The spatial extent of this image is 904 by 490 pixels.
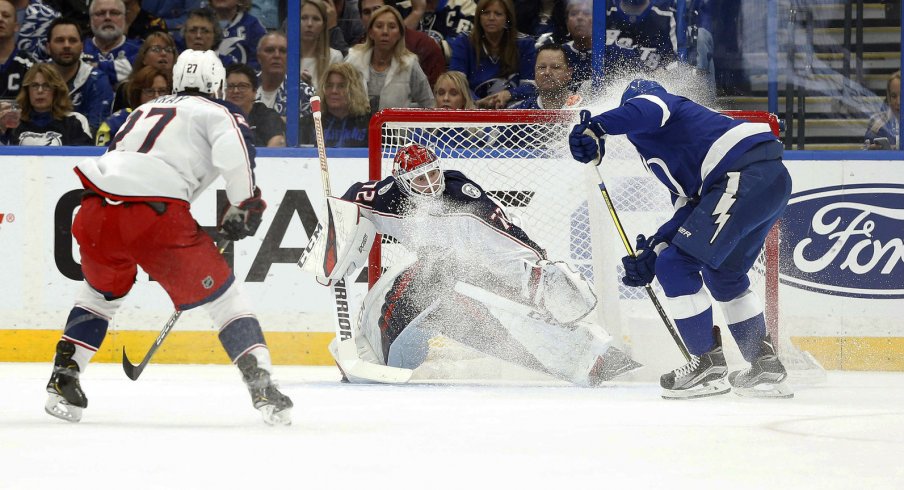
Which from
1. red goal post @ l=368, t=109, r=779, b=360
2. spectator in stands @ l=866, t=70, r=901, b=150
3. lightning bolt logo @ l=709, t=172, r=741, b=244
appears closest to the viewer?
lightning bolt logo @ l=709, t=172, r=741, b=244

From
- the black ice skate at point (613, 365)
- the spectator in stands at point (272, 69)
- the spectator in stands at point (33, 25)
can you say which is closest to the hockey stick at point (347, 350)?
the black ice skate at point (613, 365)

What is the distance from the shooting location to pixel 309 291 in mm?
5324

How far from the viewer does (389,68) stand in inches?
227

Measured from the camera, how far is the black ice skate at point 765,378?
402cm

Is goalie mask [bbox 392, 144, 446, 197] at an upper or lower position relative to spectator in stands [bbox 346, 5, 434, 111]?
lower

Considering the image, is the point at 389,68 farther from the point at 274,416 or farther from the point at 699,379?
the point at 274,416

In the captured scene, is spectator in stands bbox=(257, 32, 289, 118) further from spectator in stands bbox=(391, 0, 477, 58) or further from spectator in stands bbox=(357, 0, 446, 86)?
spectator in stands bbox=(391, 0, 477, 58)

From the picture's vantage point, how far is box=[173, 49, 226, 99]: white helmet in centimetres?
340

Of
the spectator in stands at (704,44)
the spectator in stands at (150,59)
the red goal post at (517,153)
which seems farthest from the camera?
the spectator in stands at (150,59)

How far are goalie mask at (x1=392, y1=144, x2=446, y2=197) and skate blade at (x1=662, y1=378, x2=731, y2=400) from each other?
3.62 feet

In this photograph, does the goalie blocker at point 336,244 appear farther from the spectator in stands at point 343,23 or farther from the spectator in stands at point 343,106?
the spectator in stands at point 343,23

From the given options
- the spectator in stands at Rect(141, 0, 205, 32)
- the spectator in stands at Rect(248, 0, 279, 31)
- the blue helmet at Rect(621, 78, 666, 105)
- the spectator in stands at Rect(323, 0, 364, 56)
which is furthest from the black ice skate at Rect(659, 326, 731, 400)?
the spectator in stands at Rect(141, 0, 205, 32)

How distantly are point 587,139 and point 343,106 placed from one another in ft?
6.58

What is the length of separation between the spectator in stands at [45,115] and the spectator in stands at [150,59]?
0.63ft
